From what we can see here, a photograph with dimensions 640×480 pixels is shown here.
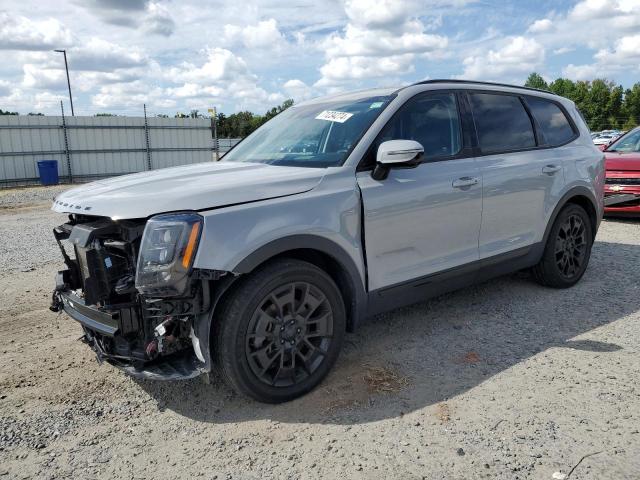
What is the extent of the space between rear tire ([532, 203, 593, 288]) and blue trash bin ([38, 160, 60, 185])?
60.0ft

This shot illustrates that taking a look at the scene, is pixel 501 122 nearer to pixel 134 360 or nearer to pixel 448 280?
pixel 448 280

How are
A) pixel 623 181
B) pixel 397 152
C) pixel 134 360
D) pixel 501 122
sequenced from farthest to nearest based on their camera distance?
1. pixel 623 181
2. pixel 501 122
3. pixel 397 152
4. pixel 134 360

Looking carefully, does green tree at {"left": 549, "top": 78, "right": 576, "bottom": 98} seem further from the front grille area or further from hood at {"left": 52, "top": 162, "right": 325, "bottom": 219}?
hood at {"left": 52, "top": 162, "right": 325, "bottom": 219}

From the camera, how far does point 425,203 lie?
369 centimetres

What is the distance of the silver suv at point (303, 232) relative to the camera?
281 cm

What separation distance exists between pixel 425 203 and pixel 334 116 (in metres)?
0.94

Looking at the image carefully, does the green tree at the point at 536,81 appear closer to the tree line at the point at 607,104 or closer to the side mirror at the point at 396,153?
the tree line at the point at 607,104

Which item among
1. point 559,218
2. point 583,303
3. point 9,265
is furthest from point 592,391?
point 9,265

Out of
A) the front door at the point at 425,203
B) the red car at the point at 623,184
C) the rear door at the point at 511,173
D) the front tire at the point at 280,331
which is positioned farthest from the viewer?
the red car at the point at 623,184

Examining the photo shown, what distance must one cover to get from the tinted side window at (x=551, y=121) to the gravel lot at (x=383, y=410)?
5.32ft

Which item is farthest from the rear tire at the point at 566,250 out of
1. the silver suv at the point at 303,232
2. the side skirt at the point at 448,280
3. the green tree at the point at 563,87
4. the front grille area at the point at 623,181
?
the green tree at the point at 563,87

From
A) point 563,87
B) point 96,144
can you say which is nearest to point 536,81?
point 563,87

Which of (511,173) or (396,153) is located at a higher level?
(396,153)

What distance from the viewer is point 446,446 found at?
2727 millimetres
